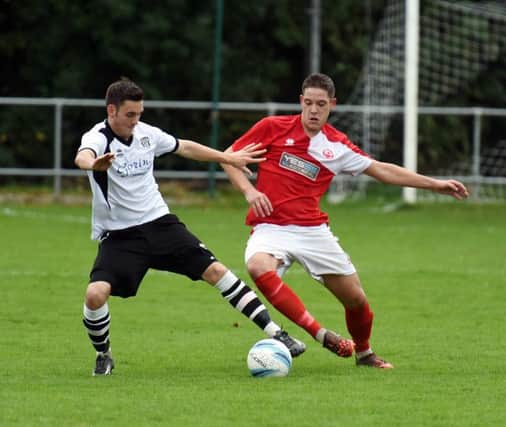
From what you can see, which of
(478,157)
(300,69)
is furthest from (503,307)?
(300,69)

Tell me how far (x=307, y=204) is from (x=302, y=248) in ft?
Result: 1.03

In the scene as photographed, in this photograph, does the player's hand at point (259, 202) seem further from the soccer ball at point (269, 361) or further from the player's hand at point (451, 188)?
the player's hand at point (451, 188)

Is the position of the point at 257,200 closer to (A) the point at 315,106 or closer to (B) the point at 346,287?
(A) the point at 315,106

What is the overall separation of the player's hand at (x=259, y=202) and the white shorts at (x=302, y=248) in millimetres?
228

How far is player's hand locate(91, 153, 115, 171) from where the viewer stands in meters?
7.63

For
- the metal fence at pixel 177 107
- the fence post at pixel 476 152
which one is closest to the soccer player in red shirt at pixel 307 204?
the metal fence at pixel 177 107

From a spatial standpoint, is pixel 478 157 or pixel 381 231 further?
pixel 478 157

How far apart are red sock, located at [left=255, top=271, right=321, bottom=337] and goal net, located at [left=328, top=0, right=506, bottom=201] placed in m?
16.5

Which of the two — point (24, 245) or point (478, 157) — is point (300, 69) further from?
point (24, 245)

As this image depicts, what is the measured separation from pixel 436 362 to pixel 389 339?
1272mm

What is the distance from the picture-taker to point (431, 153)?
28047 mm

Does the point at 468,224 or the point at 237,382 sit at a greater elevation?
the point at 237,382

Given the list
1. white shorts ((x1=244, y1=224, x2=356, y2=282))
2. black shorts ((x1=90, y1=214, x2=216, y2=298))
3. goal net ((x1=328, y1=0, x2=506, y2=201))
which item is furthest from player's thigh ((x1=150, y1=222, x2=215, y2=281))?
goal net ((x1=328, y1=0, x2=506, y2=201))

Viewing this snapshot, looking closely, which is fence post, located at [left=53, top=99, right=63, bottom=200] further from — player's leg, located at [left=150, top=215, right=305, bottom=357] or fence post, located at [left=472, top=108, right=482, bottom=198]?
player's leg, located at [left=150, top=215, right=305, bottom=357]
